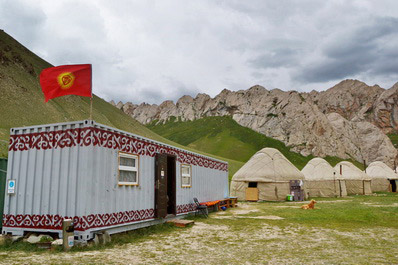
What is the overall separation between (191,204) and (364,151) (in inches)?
3871

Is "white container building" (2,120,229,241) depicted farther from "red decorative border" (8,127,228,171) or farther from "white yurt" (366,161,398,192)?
"white yurt" (366,161,398,192)

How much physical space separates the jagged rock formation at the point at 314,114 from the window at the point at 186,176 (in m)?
81.5

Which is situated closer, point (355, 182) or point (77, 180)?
point (77, 180)

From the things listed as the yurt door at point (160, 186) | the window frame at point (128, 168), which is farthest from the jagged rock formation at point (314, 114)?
the window frame at point (128, 168)

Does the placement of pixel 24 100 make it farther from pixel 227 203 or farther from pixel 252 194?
pixel 227 203

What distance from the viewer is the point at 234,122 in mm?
117125

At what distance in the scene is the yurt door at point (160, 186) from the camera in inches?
427

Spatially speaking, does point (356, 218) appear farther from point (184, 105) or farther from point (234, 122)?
point (184, 105)

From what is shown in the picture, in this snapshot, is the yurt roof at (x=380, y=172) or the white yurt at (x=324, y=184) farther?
the yurt roof at (x=380, y=172)

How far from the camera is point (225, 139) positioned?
106 m

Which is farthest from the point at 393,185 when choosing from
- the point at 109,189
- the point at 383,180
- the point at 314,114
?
the point at 314,114

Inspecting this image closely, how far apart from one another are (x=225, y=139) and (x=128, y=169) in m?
96.8

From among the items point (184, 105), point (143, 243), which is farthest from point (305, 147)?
point (143, 243)

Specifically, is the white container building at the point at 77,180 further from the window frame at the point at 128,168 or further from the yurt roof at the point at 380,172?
the yurt roof at the point at 380,172
